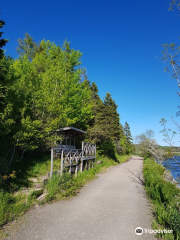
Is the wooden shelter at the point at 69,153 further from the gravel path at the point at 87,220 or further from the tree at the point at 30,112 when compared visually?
the gravel path at the point at 87,220

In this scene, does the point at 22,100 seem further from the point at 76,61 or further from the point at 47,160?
the point at 76,61

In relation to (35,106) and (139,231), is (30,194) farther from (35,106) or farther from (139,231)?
(35,106)

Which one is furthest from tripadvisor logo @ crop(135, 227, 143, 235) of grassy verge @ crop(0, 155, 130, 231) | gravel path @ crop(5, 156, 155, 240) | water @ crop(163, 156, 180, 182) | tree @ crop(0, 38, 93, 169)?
tree @ crop(0, 38, 93, 169)

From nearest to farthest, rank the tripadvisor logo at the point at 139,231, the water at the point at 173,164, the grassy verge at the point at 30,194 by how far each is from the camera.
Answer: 1. the tripadvisor logo at the point at 139,231
2. the water at the point at 173,164
3. the grassy verge at the point at 30,194

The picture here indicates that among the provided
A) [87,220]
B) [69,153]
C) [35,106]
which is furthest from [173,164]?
[35,106]

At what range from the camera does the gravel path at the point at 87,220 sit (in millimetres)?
4211

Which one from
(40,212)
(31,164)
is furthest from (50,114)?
(40,212)

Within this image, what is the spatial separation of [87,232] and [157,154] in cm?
2301

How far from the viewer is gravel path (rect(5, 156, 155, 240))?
4.21 m

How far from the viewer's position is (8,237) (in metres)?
3.95

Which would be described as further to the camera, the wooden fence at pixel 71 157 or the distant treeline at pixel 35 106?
the wooden fence at pixel 71 157

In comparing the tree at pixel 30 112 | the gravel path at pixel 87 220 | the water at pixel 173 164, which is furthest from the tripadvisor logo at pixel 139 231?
the tree at pixel 30 112

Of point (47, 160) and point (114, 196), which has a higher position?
point (47, 160)

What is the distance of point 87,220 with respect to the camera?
16.8ft
